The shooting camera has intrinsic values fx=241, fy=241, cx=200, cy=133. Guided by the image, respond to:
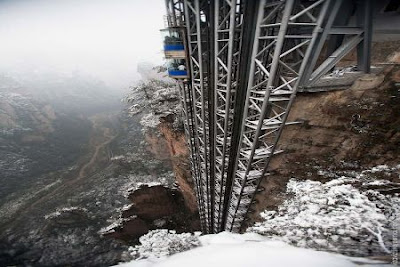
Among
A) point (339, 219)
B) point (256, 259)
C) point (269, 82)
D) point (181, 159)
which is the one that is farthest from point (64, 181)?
point (256, 259)

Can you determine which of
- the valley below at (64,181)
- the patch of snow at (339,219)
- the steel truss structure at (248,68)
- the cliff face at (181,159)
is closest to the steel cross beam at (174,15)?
the steel truss structure at (248,68)

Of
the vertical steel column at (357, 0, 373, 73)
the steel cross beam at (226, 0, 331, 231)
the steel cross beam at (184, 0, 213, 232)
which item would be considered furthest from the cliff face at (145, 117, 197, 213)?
the vertical steel column at (357, 0, 373, 73)

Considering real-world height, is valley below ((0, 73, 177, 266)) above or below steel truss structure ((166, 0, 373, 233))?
below

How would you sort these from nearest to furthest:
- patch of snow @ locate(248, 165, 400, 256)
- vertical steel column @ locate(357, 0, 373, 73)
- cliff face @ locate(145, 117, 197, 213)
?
1. patch of snow @ locate(248, 165, 400, 256)
2. vertical steel column @ locate(357, 0, 373, 73)
3. cliff face @ locate(145, 117, 197, 213)

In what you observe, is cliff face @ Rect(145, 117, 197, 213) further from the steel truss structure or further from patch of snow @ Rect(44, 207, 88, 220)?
patch of snow @ Rect(44, 207, 88, 220)

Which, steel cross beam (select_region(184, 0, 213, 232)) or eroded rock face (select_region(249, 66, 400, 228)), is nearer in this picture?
eroded rock face (select_region(249, 66, 400, 228))

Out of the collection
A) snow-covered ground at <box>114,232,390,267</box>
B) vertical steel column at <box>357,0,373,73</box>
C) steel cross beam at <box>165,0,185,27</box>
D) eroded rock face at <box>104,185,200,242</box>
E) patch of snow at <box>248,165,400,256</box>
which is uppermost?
steel cross beam at <box>165,0,185,27</box>
